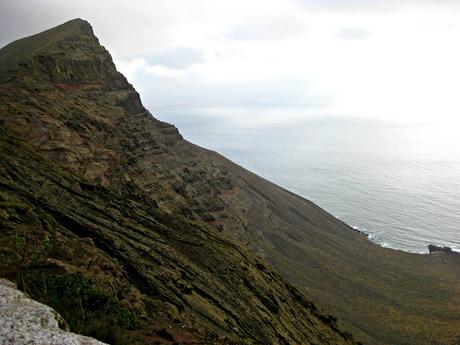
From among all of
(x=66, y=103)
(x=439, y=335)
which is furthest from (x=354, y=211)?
(x=66, y=103)

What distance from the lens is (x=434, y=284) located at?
261 feet

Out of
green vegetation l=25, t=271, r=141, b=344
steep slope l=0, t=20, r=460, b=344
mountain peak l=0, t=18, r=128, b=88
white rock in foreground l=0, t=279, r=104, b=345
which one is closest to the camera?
white rock in foreground l=0, t=279, r=104, b=345

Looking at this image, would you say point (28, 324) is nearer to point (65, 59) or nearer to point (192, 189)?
point (65, 59)

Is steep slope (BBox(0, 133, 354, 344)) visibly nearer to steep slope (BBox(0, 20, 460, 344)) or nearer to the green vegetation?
the green vegetation

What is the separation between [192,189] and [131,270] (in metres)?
40.4

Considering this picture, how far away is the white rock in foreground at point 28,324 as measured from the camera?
11680 mm

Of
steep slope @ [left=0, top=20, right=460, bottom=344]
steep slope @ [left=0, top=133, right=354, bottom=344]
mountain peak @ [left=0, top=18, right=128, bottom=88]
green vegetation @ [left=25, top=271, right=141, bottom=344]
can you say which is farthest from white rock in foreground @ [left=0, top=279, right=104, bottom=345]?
mountain peak @ [left=0, top=18, right=128, bottom=88]

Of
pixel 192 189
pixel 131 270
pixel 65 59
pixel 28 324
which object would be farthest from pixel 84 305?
pixel 192 189

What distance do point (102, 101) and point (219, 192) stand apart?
32191 millimetres

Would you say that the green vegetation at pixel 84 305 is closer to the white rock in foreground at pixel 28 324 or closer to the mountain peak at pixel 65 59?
the white rock in foreground at pixel 28 324

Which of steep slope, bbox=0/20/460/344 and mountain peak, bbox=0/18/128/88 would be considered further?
mountain peak, bbox=0/18/128/88

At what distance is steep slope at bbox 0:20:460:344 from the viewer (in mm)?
41188

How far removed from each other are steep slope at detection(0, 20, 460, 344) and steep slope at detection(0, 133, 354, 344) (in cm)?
713

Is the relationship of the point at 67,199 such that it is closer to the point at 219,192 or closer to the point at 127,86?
the point at 127,86
